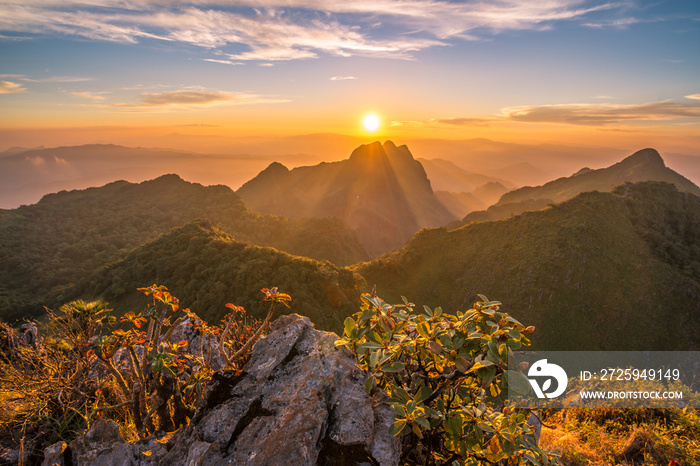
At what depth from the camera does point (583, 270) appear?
51.4m

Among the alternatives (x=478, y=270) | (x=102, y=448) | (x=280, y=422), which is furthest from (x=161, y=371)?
(x=478, y=270)

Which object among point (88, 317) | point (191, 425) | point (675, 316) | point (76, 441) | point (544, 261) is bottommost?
point (675, 316)

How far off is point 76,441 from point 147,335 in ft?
4.83

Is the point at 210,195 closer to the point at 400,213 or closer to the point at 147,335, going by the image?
the point at 400,213

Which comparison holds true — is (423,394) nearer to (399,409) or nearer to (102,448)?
(399,409)

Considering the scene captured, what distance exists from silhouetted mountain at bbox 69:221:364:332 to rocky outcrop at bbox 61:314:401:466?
32457 mm

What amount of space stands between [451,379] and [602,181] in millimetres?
174728

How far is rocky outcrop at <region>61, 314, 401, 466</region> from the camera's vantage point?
352 centimetres

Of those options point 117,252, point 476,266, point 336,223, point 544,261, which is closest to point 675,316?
point 544,261

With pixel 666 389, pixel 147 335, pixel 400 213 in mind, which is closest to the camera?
pixel 147 335

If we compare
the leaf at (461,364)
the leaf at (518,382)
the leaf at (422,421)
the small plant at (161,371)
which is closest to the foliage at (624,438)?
the leaf at (518,382)

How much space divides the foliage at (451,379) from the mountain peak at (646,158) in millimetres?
191043

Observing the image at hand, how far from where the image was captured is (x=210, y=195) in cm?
12106

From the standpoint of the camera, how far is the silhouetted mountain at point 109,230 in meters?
66.6
